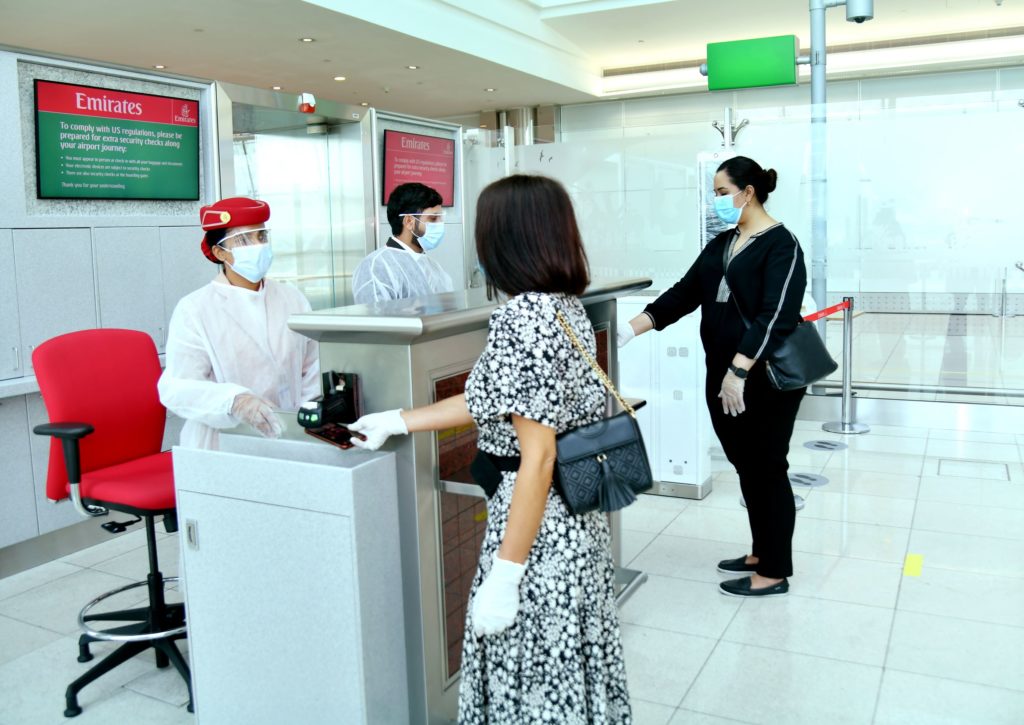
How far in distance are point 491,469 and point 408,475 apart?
0.36 metres

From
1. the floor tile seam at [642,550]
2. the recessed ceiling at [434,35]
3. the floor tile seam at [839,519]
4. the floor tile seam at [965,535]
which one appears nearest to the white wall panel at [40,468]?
the floor tile seam at [642,550]

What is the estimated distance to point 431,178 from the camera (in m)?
6.73

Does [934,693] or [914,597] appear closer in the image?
[934,693]

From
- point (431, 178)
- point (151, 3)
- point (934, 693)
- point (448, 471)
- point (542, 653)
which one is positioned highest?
point (151, 3)

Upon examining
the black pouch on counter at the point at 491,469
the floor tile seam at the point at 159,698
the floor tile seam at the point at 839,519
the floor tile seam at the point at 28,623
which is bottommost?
the floor tile seam at the point at 159,698

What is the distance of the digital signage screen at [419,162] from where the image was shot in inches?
243

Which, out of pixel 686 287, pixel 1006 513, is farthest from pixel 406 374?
pixel 1006 513

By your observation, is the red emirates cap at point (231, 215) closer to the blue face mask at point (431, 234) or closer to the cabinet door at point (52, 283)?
the cabinet door at point (52, 283)

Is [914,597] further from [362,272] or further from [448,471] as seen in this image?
[362,272]

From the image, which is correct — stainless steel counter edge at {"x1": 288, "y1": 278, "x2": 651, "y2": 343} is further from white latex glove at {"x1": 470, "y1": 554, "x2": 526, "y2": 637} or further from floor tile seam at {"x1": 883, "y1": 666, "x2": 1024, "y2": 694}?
floor tile seam at {"x1": 883, "y1": 666, "x2": 1024, "y2": 694}

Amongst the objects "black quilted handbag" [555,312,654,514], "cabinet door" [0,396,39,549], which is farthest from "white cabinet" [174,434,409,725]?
"cabinet door" [0,396,39,549]

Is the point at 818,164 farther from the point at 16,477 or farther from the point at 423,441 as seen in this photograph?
the point at 16,477

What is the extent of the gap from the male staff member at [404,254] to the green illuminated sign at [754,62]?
3571 mm

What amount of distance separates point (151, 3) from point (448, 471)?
Result: 23.2ft
